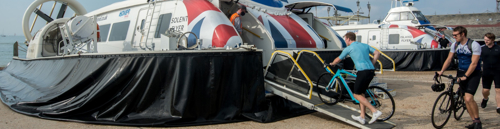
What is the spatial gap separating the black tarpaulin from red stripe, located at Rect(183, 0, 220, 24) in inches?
70.1

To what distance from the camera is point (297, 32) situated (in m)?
7.73

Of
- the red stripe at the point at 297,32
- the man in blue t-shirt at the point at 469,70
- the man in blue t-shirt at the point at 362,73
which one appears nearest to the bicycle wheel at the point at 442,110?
the man in blue t-shirt at the point at 469,70

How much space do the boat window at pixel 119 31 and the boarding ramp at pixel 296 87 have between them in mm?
4409

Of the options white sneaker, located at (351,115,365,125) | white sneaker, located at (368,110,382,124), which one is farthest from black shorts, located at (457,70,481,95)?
white sneaker, located at (351,115,365,125)

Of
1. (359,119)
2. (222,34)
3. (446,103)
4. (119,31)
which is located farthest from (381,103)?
(119,31)

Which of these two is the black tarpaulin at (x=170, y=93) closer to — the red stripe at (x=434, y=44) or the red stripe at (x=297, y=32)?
the red stripe at (x=297, y=32)

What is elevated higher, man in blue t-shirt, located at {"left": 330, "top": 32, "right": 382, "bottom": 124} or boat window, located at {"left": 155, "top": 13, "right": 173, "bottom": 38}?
boat window, located at {"left": 155, "top": 13, "right": 173, "bottom": 38}

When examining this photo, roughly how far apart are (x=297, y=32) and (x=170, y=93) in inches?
157

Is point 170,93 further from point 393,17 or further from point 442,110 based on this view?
point 393,17

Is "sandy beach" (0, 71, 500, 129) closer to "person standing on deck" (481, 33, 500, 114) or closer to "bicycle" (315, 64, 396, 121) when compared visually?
"bicycle" (315, 64, 396, 121)

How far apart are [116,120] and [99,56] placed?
4.53 feet

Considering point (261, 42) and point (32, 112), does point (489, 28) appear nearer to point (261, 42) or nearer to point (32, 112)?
point (261, 42)

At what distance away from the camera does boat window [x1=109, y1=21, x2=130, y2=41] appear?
823 cm

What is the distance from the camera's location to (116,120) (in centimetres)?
468
